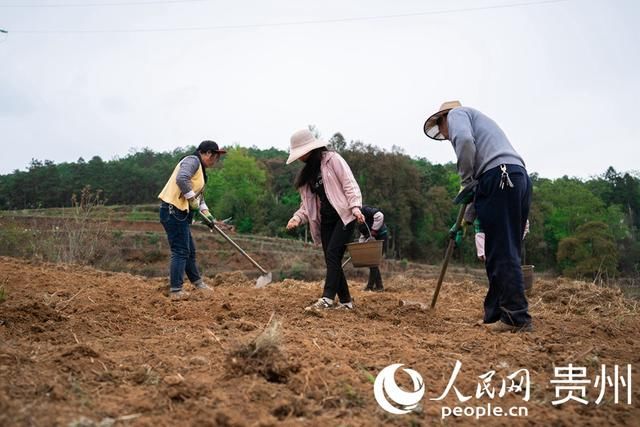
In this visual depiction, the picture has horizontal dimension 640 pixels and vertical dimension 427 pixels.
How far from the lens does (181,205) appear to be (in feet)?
20.5

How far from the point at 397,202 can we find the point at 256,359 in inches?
1765

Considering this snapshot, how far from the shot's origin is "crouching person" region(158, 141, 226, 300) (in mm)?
6168

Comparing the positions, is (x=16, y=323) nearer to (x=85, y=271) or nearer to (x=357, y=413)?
(x=357, y=413)

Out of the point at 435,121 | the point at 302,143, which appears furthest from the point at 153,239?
the point at 435,121

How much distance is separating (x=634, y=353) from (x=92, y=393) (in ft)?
10.6

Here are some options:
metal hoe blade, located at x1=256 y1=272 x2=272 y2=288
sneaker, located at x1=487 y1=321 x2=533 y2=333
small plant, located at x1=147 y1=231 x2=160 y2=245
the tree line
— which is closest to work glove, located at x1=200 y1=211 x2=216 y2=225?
metal hoe blade, located at x1=256 y1=272 x2=272 y2=288

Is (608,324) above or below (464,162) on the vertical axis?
below

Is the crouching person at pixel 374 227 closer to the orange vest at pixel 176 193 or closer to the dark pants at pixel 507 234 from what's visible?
the orange vest at pixel 176 193

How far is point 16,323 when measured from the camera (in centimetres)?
393

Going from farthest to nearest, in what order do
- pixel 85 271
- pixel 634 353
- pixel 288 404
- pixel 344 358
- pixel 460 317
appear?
pixel 85 271 → pixel 460 317 → pixel 634 353 → pixel 344 358 → pixel 288 404

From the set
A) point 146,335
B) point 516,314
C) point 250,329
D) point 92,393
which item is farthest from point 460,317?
point 92,393

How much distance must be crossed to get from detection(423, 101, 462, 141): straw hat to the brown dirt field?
168 cm

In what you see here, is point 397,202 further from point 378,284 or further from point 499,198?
point 499,198

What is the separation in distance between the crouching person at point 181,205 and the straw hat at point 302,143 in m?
1.42
